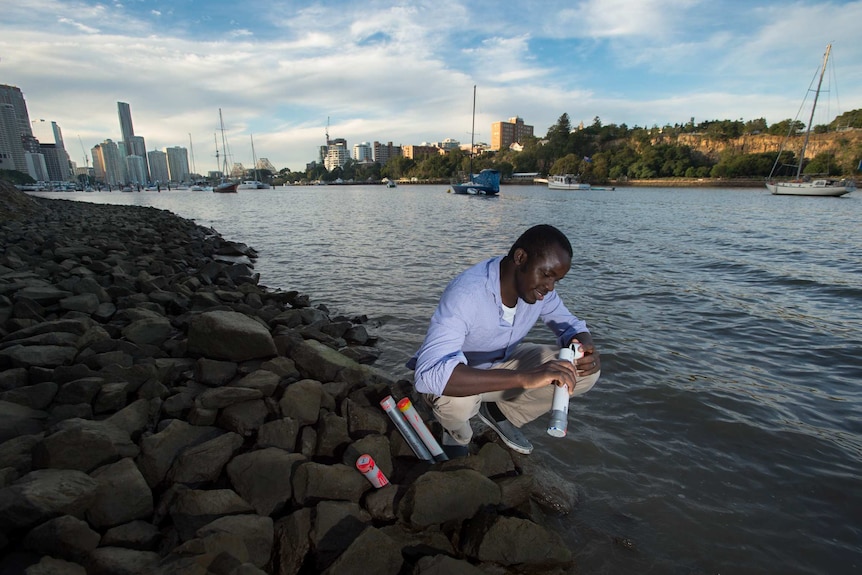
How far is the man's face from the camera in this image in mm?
2643

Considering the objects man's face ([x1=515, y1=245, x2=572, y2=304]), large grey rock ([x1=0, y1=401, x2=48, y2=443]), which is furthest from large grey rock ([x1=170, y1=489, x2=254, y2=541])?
man's face ([x1=515, y1=245, x2=572, y2=304])

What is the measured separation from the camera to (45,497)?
2119 mm

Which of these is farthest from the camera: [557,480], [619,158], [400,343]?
[619,158]

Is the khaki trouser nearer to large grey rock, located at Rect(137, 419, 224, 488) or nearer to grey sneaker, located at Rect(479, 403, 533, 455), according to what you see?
grey sneaker, located at Rect(479, 403, 533, 455)

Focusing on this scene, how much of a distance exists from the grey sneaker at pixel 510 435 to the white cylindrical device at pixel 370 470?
1.19 metres

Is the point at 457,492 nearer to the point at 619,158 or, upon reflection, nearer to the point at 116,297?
the point at 116,297

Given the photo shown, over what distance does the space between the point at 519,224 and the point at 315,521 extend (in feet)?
78.3

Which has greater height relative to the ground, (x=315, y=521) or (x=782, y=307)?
(x=315, y=521)

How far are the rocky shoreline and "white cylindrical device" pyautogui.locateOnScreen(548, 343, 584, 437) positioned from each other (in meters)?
0.62

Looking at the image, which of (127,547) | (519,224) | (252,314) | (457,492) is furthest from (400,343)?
(519,224)

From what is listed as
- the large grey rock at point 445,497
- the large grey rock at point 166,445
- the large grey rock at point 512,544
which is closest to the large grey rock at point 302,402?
the large grey rock at point 166,445

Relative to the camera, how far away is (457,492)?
104 inches

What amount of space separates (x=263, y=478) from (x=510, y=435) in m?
1.92

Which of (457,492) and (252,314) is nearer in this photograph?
(457,492)
